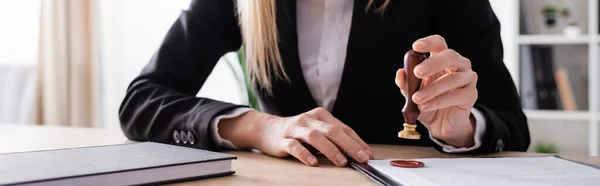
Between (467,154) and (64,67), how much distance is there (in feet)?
8.93

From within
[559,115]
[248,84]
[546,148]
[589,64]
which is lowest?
[546,148]

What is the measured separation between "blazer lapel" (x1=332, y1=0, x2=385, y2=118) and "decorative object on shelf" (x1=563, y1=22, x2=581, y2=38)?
6.58 ft

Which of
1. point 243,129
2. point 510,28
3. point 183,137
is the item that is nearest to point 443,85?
point 243,129

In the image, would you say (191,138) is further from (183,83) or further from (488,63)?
(488,63)

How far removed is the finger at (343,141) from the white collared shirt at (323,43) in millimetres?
475

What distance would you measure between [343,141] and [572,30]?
2.52 m

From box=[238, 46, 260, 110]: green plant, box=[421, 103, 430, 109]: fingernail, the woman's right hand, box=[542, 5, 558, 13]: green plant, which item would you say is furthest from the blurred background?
box=[421, 103, 430, 109]: fingernail

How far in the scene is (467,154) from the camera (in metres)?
1.10

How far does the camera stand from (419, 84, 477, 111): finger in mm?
931

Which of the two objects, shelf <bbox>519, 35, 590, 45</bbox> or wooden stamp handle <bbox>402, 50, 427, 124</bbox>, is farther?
shelf <bbox>519, 35, 590, 45</bbox>

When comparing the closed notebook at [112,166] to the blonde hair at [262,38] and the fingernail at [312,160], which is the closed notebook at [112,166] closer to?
the fingernail at [312,160]

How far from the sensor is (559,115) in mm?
3152

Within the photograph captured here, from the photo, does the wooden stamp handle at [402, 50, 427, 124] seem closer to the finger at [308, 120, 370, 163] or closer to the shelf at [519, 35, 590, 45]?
the finger at [308, 120, 370, 163]

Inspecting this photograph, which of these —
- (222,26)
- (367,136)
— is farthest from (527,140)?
(222,26)
